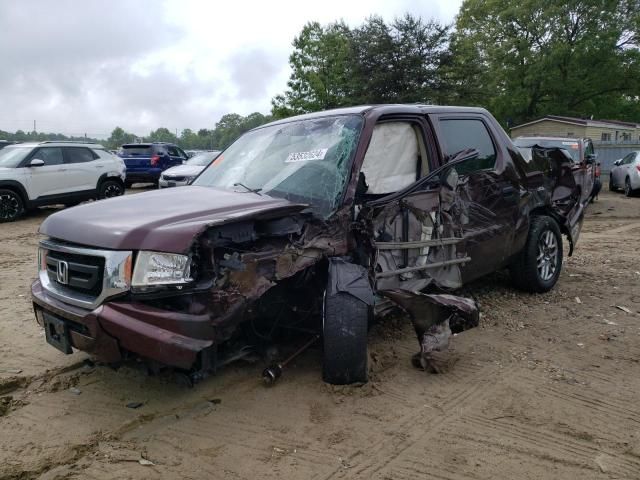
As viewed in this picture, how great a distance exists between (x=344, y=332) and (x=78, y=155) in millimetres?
11964

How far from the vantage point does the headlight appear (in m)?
2.92

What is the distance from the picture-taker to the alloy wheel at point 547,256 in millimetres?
5652

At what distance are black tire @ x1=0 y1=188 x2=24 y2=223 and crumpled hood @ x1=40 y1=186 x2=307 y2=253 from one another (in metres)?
9.60

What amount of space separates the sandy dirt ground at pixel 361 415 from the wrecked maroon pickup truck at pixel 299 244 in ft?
1.04

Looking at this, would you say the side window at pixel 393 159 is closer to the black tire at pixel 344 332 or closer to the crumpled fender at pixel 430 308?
the crumpled fender at pixel 430 308

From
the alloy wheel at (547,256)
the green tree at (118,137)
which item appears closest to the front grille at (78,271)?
the alloy wheel at (547,256)

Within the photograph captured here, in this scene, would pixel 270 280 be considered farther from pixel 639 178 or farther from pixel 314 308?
pixel 639 178

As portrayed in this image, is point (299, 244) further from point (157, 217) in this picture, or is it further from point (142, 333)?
point (142, 333)

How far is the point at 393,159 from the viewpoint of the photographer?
13.7ft

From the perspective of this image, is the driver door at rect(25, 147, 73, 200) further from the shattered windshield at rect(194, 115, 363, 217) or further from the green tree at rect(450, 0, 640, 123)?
the green tree at rect(450, 0, 640, 123)

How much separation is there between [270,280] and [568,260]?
19.4 ft

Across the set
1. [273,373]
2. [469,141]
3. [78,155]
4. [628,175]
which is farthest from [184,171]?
[628,175]

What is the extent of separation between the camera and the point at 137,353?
2.89 metres

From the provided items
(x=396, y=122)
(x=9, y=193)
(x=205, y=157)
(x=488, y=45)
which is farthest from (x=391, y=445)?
(x=488, y=45)
